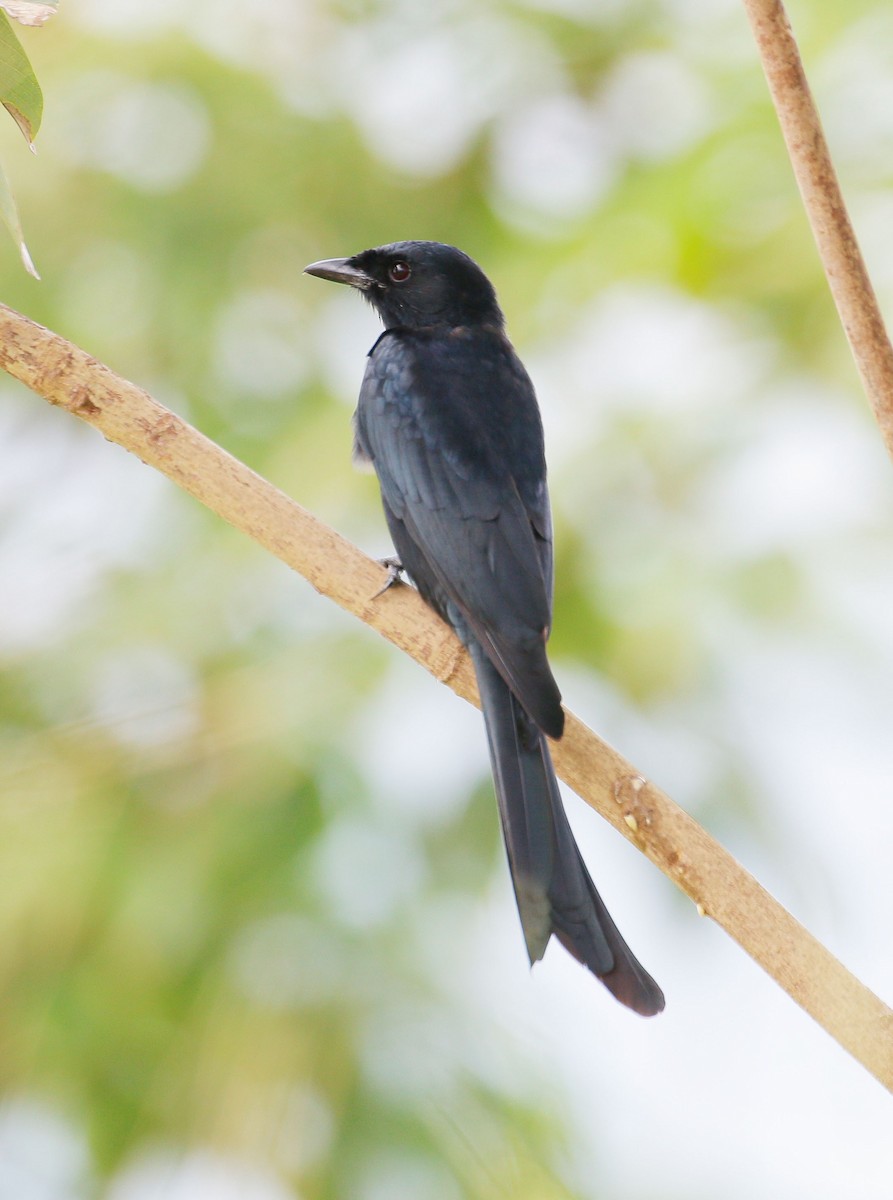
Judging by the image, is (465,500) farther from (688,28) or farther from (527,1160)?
(688,28)

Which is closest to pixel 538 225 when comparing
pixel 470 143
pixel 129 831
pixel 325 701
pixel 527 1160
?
pixel 470 143

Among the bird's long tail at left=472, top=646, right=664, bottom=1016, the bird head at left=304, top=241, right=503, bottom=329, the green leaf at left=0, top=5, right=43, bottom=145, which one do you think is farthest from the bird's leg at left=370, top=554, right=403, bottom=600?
the green leaf at left=0, top=5, right=43, bottom=145

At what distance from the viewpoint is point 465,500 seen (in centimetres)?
259

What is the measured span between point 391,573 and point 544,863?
0.66 meters

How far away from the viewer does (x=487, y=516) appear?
2.56 meters

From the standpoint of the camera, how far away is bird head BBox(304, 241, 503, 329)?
314 centimetres

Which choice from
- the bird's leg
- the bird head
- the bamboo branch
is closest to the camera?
the bamboo branch

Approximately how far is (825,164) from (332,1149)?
3.00m

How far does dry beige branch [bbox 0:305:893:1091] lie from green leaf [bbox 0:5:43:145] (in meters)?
0.42

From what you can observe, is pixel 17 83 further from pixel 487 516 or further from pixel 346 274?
pixel 346 274

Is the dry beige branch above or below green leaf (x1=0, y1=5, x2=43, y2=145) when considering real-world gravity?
below

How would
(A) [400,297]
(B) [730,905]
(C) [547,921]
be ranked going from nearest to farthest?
(B) [730,905] → (C) [547,921] → (A) [400,297]

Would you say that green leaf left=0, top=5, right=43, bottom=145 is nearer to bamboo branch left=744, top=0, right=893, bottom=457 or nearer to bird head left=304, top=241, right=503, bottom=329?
bamboo branch left=744, top=0, right=893, bottom=457

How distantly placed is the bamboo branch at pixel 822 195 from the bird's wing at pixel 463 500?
2.51 ft
